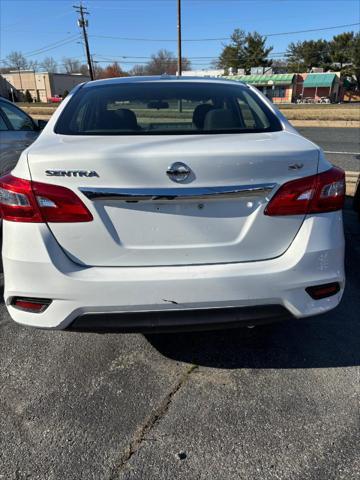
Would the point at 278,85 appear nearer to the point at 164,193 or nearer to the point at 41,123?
the point at 41,123

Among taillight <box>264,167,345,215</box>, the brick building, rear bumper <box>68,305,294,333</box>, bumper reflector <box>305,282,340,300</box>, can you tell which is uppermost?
taillight <box>264,167,345,215</box>

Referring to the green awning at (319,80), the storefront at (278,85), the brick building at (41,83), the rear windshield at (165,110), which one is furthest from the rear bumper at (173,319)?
the brick building at (41,83)

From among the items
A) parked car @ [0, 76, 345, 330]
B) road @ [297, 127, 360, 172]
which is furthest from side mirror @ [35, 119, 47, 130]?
road @ [297, 127, 360, 172]

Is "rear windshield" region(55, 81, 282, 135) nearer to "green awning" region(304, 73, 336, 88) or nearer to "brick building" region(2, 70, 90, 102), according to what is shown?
"green awning" region(304, 73, 336, 88)

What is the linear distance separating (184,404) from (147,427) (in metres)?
0.25

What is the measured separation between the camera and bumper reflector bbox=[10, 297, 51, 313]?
216cm

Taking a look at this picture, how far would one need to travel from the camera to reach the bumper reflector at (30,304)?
2160 millimetres

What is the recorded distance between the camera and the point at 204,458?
2006 millimetres

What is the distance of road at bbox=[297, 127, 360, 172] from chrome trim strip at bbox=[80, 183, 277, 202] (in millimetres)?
5853

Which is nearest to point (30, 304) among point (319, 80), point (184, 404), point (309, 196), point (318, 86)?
point (184, 404)

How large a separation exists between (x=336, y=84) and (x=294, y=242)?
82.0 metres

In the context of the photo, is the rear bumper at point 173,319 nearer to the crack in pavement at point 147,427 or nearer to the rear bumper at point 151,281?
the rear bumper at point 151,281

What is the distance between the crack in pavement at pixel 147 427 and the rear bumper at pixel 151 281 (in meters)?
0.50

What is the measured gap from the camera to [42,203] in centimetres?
205
